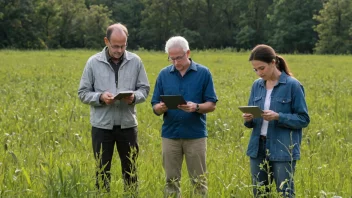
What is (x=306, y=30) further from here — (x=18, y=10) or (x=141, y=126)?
(x=141, y=126)

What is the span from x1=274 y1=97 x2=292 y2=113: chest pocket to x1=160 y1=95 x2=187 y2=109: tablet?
835mm

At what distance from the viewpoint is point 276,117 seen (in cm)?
443

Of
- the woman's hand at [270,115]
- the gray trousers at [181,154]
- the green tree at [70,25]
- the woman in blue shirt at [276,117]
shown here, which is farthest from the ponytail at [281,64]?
the green tree at [70,25]

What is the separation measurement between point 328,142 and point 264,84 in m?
3.96

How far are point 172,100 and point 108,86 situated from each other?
79 centimetres

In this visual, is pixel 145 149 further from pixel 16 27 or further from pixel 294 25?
pixel 294 25

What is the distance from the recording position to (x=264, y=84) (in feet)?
15.4

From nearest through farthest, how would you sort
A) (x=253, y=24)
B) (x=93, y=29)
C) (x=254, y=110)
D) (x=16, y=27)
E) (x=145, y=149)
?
(x=254, y=110)
(x=145, y=149)
(x=16, y=27)
(x=93, y=29)
(x=253, y=24)

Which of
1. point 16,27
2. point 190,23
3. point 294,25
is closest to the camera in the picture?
point 16,27

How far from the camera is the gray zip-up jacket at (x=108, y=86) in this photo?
5.29 metres

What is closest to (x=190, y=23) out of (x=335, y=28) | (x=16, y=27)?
(x=335, y=28)

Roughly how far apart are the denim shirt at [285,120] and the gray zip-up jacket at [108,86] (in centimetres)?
135

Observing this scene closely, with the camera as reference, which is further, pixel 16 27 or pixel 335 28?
pixel 335 28

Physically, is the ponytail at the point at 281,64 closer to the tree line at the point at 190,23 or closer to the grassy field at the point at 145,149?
the grassy field at the point at 145,149
